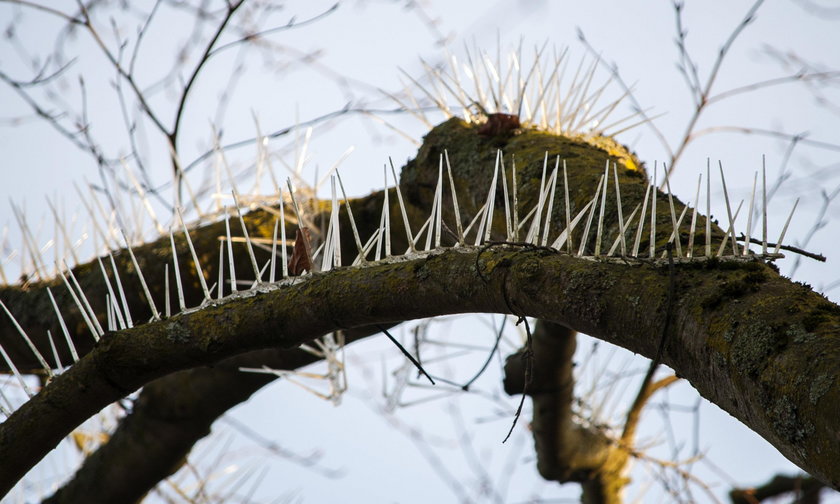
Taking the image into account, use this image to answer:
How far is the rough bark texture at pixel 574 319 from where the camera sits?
800mm

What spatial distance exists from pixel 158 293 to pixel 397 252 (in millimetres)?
835

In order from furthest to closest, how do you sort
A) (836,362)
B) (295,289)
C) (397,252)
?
(397,252), (295,289), (836,362)

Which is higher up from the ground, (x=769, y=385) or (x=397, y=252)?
(x=397, y=252)

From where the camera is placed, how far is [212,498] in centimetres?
332

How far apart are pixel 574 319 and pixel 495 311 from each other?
0.17m

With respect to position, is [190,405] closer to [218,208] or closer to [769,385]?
[218,208]

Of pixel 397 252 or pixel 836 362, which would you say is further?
pixel 397 252

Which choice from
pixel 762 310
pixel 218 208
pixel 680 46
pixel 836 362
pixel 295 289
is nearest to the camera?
pixel 836 362

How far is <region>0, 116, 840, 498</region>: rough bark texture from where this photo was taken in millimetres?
800

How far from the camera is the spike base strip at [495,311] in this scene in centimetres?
83

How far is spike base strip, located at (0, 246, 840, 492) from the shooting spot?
2.74 feet

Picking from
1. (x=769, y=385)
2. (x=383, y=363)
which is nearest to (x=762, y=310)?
(x=769, y=385)

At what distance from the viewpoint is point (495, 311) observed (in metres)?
1.20

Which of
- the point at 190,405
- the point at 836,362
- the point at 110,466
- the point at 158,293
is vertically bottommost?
the point at 836,362
